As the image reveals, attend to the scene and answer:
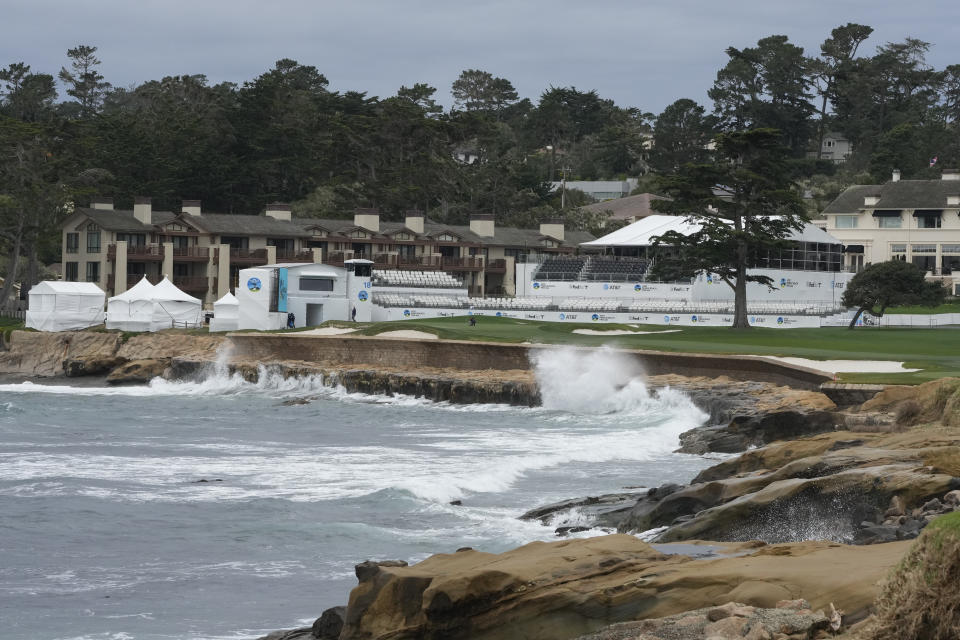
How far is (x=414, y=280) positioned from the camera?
75.5 meters

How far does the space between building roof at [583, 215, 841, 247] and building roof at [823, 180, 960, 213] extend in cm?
1567

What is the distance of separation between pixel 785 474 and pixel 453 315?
171 feet

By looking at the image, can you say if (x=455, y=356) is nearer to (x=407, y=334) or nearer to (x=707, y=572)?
(x=407, y=334)

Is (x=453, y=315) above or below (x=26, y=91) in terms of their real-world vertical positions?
below

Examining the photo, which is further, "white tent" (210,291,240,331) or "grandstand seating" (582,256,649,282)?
"grandstand seating" (582,256,649,282)

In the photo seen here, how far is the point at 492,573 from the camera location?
1250 centimetres

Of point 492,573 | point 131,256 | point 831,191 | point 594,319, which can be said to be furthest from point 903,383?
point 831,191

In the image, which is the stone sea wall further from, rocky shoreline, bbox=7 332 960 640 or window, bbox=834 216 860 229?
window, bbox=834 216 860 229

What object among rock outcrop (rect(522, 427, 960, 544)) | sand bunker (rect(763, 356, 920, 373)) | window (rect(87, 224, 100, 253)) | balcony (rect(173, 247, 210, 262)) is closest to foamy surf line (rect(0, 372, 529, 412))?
sand bunker (rect(763, 356, 920, 373))

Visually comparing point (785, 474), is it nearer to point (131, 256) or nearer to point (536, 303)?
point (536, 303)

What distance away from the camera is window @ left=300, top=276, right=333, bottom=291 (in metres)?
66.4

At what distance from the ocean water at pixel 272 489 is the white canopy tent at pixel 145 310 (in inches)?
730

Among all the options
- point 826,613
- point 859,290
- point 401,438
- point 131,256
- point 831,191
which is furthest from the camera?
point 831,191

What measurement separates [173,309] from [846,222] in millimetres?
54371
